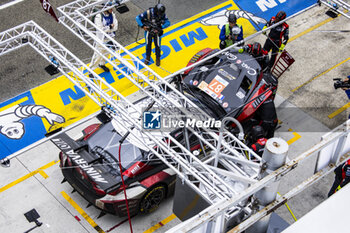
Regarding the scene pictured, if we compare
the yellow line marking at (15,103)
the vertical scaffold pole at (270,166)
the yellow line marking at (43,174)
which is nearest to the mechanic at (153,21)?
the yellow line marking at (15,103)

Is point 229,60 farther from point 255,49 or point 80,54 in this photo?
point 80,54

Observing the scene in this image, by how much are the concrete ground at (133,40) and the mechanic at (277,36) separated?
984 mm

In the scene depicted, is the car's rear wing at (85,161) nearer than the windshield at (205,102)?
Yes

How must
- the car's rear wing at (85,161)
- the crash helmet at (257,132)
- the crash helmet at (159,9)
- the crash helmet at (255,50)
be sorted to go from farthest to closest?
the crash helmet at (159,9) → the crash helmet at (255,50) → the crash helmet at (257,132) → the car's rear wing at (85,161)

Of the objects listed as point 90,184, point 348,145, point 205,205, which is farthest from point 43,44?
point 348,145

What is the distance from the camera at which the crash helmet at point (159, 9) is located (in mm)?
Answer: 12672

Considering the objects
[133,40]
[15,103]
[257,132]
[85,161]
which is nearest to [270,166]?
[85,161]

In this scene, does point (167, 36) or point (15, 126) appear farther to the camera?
point (167, 36)

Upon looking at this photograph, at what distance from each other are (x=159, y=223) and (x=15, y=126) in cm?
476

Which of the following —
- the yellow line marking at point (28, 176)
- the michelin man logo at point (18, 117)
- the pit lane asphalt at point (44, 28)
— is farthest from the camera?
the pit lane asphalt at point (44, 28)

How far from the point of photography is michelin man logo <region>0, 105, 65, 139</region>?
12250 mm

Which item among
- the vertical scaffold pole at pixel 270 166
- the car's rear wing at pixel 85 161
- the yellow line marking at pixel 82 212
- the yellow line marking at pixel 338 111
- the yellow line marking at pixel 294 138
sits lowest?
the yellow line marking at pixel 82 212

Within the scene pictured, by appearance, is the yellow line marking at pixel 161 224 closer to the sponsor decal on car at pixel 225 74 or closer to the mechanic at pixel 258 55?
the sponsor decal on car at pixel 225 74

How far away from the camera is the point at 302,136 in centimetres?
1227
